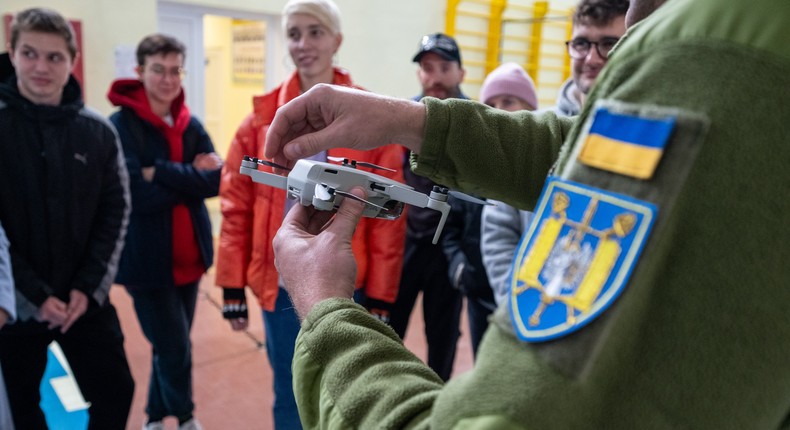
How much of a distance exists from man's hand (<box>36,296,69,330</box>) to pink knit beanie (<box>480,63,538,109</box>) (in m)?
1.93

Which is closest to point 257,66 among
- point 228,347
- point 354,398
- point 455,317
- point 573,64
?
point 228,347

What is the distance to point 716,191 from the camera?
1.35ft

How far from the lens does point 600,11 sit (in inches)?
64.7

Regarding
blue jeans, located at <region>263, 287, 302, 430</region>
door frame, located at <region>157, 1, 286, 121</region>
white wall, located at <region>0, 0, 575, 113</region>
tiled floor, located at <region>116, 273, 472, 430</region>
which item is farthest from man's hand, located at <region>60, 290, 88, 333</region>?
door frame, located at <region>157, 1, 286, 121</region>

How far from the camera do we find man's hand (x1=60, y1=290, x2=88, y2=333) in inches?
72.5

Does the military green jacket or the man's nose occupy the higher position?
the man's nose

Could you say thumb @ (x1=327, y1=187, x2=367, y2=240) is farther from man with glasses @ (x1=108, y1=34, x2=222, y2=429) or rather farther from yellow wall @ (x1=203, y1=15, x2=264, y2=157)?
yellow wall @ (x1=203, y1=15, x2=264, y2=157)

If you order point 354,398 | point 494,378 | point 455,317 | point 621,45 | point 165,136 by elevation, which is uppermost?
point 621,45

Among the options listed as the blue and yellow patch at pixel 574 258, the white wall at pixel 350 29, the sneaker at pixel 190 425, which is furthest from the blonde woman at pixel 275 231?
the white wall at pixel 350 29

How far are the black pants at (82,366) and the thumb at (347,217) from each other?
5.12 feet

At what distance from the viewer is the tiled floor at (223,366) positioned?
2.43m

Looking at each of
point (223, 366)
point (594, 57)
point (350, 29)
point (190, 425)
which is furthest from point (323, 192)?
point (350, 29)

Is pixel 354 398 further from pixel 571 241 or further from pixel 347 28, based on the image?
pixel 347 28

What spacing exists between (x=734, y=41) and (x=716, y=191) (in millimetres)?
113
